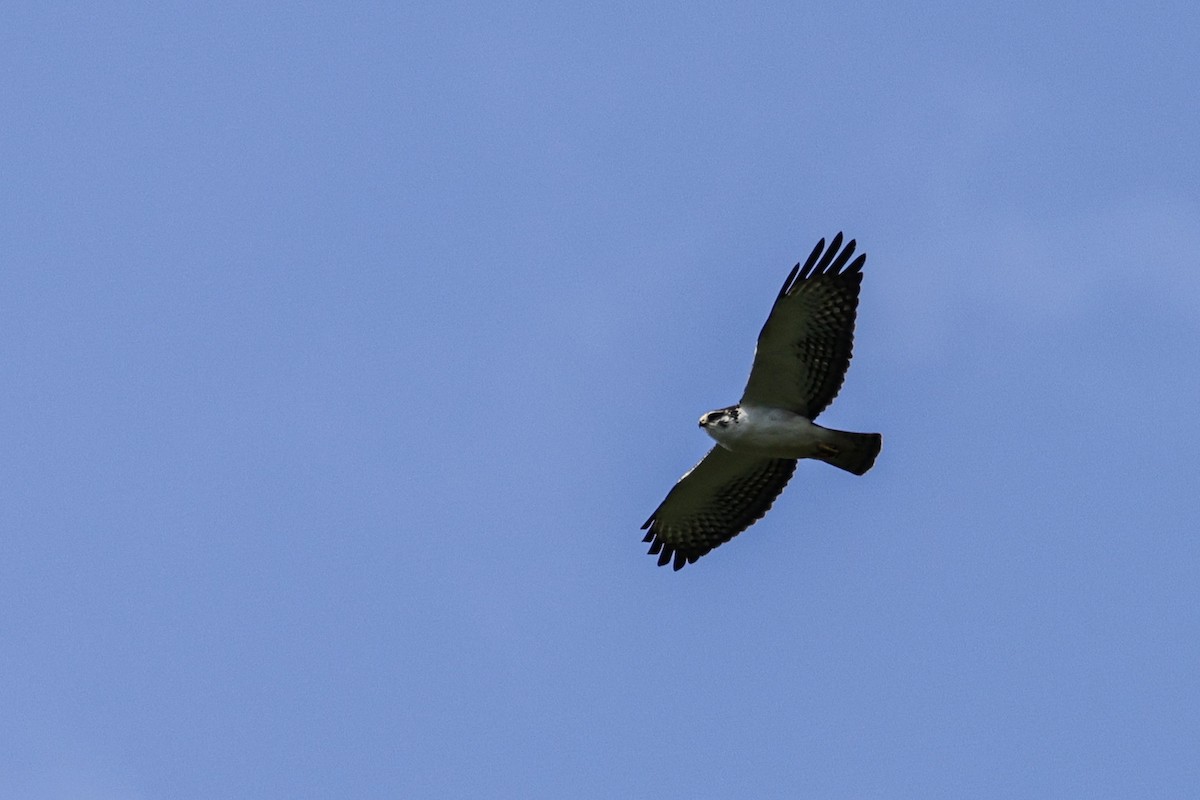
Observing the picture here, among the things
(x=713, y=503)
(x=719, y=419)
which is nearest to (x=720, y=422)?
(x=719, y=419)

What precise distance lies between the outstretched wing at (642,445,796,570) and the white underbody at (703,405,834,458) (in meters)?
0.68

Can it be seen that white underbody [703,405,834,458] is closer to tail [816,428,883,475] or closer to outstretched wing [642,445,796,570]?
tail [816,428,883,475]

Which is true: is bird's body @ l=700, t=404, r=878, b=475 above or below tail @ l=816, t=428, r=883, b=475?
above

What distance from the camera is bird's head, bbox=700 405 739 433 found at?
23844mm

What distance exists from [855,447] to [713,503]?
2340 millimetres

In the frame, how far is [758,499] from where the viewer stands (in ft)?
82.9

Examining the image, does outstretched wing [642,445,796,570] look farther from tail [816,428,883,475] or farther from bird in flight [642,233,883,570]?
tail [816,428,883,475]

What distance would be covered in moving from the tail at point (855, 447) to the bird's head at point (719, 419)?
1.07 m

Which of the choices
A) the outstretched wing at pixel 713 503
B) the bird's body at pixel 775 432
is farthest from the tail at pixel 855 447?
the outstretched wing at pixel 713 503

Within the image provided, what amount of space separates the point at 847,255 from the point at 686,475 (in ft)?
11.1

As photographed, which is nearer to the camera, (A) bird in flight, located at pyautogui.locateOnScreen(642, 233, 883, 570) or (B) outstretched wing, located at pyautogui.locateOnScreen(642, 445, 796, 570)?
(A) bird in flight, located at pyautogui.locateOnScreen(642, 233, 883, 570)

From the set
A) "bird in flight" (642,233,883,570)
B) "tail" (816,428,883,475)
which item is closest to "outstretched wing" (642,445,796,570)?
"bird in flight" (642,233,883,570)

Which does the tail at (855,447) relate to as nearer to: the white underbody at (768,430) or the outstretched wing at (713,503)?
the white underbody at (768,430)

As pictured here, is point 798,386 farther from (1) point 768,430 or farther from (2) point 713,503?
(2) point 713,503
